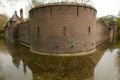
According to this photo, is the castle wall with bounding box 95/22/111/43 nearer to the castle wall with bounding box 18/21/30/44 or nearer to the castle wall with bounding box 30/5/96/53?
the castle wall with bounding box 30/5/96/53

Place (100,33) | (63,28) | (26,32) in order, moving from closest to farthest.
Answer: (63,28)
(26,32)
(100,33)

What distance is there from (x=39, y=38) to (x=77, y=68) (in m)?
5.95

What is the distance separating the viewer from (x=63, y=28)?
12.0m

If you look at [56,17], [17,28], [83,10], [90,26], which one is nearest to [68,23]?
[56,17]

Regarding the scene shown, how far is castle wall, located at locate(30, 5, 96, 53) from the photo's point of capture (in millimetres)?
12008

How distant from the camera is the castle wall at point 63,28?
39.4 feet

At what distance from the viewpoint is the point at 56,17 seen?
Answer: 1206 cm

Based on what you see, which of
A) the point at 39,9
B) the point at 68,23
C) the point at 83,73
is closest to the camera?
the point at 83,73

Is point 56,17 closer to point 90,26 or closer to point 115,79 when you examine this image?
point 90,26

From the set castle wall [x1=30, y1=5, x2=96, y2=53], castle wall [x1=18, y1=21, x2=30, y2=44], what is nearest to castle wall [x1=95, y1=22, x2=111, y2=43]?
castle wall [x1=30, y1=5, x2=96, y2=53]

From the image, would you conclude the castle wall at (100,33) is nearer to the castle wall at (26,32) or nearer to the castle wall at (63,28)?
the castle wall at (63,28)

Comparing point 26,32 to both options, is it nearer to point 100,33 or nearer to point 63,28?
point 63,28

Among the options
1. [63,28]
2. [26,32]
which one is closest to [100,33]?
[26,32]

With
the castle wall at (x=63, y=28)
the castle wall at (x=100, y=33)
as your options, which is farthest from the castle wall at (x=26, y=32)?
the castle wall at (x=100, y=33)
